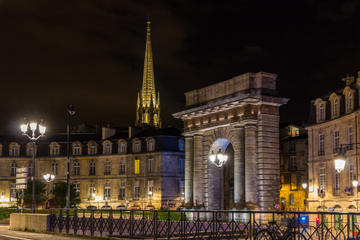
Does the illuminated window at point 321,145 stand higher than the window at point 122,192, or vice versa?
the illuminated window at point 321,145

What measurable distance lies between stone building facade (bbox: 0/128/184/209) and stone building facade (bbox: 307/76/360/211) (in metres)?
25.2

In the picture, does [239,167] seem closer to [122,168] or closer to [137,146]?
[137,146]

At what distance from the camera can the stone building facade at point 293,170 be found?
56.8m

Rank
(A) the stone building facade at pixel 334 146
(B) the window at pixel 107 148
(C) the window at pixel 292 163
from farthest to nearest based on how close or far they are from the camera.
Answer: (B) the window at pixel 107 148
(C) the window at pixel 292 163
(A) the stone building facade at pixel 334 146

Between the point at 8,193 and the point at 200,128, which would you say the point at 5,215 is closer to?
the point at 200,128

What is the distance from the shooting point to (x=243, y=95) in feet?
126

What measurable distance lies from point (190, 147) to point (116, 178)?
27530 mm

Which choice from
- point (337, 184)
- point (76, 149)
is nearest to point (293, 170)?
point (337, 184)

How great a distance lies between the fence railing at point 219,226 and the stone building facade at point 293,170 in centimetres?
3288

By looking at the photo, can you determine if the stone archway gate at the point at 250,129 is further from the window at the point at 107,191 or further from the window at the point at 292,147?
the window at the point at 107,191

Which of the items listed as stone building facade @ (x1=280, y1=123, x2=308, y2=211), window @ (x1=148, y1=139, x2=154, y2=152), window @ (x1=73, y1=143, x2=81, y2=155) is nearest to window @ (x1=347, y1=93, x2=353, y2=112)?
stone building facade @ (x1=280, y1=123, x2=308, y2=211)

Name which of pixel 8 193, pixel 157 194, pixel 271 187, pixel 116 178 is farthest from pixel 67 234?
pixel 8 193

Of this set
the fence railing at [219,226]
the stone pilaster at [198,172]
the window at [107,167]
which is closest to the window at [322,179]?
the stone pilaster at [198,172]

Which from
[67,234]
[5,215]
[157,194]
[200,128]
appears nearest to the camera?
[67,234]
